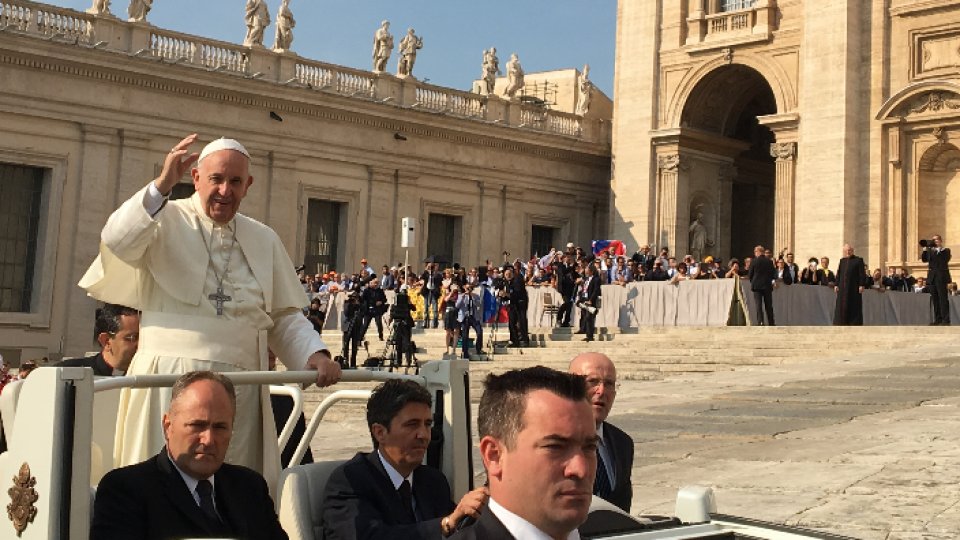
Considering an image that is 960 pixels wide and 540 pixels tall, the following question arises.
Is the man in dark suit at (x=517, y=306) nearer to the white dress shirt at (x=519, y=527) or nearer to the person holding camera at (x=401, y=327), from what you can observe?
the person holding camera at (x=401, y=327)

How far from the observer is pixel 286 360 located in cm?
501

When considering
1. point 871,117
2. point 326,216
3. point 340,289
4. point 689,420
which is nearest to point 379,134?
point 326,216

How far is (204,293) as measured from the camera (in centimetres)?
478

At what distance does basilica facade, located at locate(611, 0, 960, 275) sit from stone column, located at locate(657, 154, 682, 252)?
1.7 inches

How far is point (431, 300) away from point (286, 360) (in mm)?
23107

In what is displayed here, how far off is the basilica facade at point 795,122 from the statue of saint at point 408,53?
693 cm

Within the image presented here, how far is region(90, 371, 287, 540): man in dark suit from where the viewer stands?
3.46m

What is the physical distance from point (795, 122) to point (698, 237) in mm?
5184

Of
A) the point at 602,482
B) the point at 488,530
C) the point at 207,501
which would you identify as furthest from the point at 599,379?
the point at 488,530

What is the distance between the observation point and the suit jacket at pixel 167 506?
3436 millimetres

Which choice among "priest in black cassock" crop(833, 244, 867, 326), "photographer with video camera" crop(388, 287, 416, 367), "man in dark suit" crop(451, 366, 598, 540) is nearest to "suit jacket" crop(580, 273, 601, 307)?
"photographer with video camera" crop(388, 287, 416, 367)

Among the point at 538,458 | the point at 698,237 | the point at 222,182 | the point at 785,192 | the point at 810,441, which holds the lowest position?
the point at 810,441

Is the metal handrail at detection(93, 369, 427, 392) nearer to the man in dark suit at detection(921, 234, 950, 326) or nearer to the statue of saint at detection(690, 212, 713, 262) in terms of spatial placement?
the man in dark suit at detection(921, 234, 950, 326)

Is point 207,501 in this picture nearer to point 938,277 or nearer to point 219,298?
point 219,298
